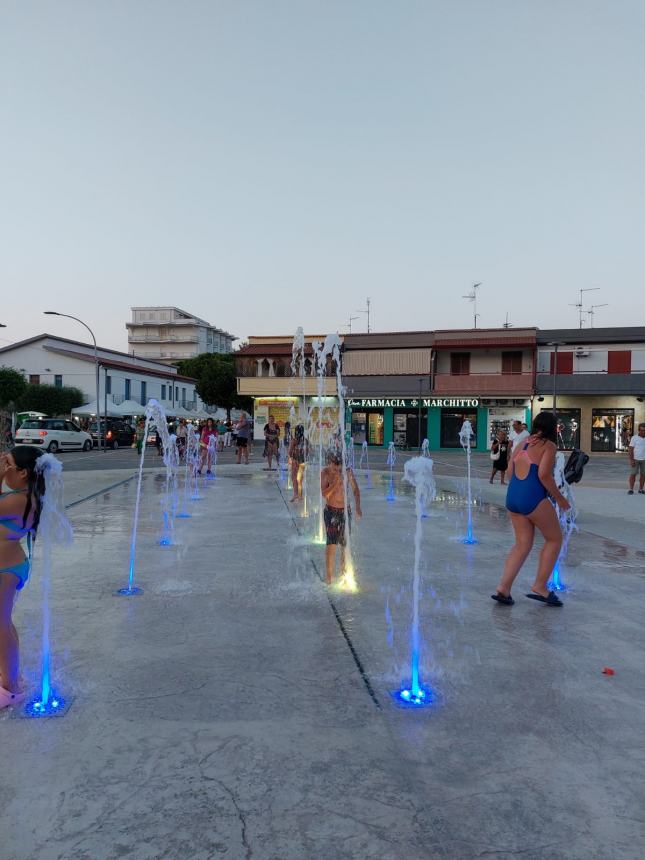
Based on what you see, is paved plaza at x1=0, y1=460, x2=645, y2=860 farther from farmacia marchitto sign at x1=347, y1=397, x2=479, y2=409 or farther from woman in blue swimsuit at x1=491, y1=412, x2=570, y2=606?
farmacia marchitto sign at x1=347, y1=397, x2=479, y2=409

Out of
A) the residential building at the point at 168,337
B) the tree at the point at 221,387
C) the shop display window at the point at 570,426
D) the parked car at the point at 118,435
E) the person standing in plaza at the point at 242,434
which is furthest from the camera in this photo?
the residential building at the point at 168,337

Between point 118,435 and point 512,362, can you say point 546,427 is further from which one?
point 512,362

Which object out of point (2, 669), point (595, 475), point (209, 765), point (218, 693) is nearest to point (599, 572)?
point (218, 693)

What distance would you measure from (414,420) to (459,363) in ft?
16.0

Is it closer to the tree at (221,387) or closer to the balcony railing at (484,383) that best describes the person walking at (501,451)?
the balcony railing at (484,383)

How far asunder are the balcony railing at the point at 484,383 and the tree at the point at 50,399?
2995cm

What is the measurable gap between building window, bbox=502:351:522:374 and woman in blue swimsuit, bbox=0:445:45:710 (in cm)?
4004

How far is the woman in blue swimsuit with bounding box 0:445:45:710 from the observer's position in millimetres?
3488

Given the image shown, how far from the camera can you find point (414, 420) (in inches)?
1645

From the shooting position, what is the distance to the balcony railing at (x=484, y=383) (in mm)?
39375

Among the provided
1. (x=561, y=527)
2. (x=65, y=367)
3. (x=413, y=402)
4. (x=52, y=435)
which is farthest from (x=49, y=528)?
(x=65, y=367)

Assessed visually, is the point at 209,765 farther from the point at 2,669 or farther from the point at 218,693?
the point at 2,669

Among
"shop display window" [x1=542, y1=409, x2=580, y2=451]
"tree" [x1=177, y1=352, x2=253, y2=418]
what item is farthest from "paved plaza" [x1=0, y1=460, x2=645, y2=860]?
"tree" [x1=177, y1=352, x2=253, y2=418]

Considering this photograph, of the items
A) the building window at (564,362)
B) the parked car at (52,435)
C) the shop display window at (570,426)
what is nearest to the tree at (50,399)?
the parked car at (52,435)
